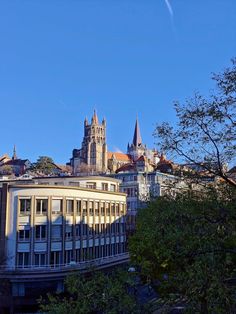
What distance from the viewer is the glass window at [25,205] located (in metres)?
38.1

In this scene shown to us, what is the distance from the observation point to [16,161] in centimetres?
13662

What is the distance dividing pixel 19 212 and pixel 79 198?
7177 millimetres

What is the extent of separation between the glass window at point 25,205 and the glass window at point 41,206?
0.88m

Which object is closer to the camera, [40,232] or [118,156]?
[40,232]

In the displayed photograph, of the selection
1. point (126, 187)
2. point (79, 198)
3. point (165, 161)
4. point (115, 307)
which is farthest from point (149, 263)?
point (126, 187)

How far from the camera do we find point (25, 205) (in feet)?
125

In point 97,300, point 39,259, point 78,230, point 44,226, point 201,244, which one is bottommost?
point 39,259

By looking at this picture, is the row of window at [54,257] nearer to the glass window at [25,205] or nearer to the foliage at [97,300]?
the glass window at [25,205]

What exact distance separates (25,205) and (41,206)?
157 centimetres

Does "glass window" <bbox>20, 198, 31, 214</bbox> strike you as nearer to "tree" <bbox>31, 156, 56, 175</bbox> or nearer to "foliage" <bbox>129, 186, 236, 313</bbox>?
"foliage" <bbox>129, 186, 236, 313</bbox>

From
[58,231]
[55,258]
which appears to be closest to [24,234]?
[58,231]

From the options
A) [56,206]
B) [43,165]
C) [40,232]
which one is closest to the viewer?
[40,232]

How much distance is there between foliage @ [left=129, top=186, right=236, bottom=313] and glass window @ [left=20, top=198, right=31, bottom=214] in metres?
28.0

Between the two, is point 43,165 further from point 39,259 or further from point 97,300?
point 97,300
